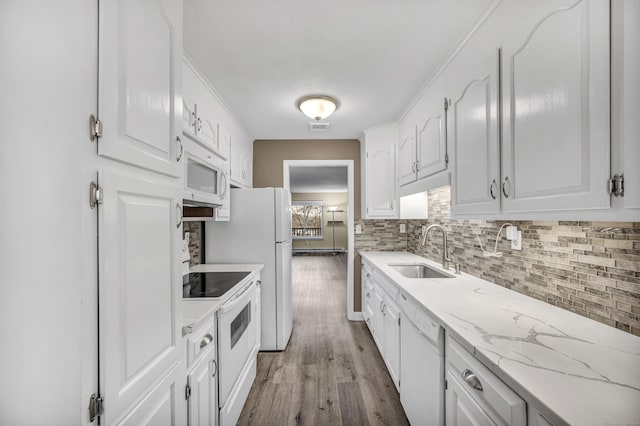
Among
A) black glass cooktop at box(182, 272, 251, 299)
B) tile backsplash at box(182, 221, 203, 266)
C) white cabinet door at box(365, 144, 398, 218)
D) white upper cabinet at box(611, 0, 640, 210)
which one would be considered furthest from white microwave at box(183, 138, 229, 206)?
white cabinet door at box(365, 144, 398, 218)

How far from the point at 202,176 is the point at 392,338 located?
173 centimetres

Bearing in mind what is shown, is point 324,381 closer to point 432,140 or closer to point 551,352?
point 551,352

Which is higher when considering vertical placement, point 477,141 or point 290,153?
point 290,153

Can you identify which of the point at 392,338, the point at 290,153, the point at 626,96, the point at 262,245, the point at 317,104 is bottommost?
the point at 392,338

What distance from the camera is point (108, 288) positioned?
0.69 m

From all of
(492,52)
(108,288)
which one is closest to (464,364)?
(108,288)

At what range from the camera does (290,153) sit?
361cm

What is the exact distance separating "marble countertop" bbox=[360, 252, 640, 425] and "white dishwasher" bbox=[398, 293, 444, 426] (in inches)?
4.4

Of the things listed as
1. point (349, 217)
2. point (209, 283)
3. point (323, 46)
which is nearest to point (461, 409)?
point (209, 283)

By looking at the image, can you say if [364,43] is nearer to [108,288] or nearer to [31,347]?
[108,288]

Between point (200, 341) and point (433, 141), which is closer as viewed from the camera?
point (200, 341)

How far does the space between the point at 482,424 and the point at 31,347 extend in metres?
1.29

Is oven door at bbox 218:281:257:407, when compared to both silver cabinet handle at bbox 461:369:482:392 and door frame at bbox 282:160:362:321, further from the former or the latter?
door frame at bbox 282:160:362:321

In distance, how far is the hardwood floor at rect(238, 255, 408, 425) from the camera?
186cm
